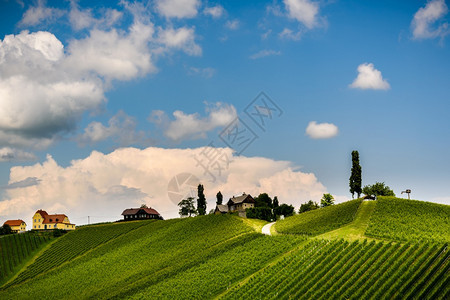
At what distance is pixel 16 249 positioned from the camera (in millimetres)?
103750

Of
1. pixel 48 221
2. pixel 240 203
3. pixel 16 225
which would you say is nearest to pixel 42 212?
pixel 48 221

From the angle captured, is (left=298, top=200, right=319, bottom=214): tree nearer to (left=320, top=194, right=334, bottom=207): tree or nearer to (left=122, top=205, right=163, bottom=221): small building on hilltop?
(left=320, top=194, right=334, bottom=207): tree

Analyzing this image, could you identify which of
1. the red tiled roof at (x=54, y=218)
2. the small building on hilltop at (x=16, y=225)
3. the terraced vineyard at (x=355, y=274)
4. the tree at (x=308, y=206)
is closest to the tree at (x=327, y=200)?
the tree at (x=308, y=206)

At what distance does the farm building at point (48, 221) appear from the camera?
14418 cm

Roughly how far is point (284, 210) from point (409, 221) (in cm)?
4697

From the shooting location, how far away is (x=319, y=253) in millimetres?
47906

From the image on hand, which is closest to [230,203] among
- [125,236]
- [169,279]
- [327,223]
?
[125,236]

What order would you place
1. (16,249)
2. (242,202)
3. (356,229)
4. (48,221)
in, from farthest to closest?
(48,221) → (242,202) → (16,249) → (356,229)

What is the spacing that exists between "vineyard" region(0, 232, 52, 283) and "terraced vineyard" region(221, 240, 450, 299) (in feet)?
225

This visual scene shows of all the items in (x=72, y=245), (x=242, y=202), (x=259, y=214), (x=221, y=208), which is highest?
(x=242, y=202)

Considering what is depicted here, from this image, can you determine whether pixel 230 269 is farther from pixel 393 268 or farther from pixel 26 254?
pixel 26 254

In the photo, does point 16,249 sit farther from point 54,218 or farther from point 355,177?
point 355,177

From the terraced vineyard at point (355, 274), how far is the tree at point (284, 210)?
53.8 metres

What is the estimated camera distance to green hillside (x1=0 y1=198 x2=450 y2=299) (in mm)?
38625
